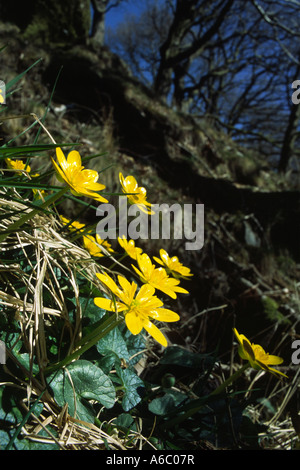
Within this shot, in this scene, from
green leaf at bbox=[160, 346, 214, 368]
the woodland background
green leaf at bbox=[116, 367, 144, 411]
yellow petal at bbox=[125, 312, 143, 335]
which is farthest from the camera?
the woodland background

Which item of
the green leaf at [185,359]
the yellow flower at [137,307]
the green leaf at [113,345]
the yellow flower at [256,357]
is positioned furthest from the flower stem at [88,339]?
the green leaf at [185,359]

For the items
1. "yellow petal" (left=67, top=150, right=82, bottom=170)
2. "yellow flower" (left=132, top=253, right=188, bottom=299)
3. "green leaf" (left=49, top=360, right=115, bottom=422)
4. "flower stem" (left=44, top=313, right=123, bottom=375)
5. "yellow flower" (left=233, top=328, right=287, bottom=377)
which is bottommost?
"green leaf" (left=49, top=360, right=115, bottom=422)

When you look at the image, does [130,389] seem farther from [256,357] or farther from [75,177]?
[75,177]

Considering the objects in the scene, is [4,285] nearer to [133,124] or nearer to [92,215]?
[92,215]

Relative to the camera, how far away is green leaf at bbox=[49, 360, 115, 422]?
2.09 feet

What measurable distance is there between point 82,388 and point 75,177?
1.46 ft

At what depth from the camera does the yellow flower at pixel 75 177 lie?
57cm

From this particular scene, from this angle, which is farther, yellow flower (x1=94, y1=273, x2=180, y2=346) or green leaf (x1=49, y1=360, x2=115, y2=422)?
green leaf (x1=49, y1=360, x2=115, y2=422)

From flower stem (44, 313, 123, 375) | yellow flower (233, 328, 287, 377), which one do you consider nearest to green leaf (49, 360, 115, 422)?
flower stem (44, 313, 123, 375)

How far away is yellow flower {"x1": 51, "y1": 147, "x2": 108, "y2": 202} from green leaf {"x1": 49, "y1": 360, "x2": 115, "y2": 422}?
373 millimetres

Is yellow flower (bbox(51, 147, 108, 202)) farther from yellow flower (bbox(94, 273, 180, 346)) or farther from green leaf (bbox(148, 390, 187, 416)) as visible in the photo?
green leaf (bbox(148, 390, 187, 416))

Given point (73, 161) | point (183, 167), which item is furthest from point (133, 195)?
point (183, 167)

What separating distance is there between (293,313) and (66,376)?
1.98m

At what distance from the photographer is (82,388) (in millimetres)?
664
